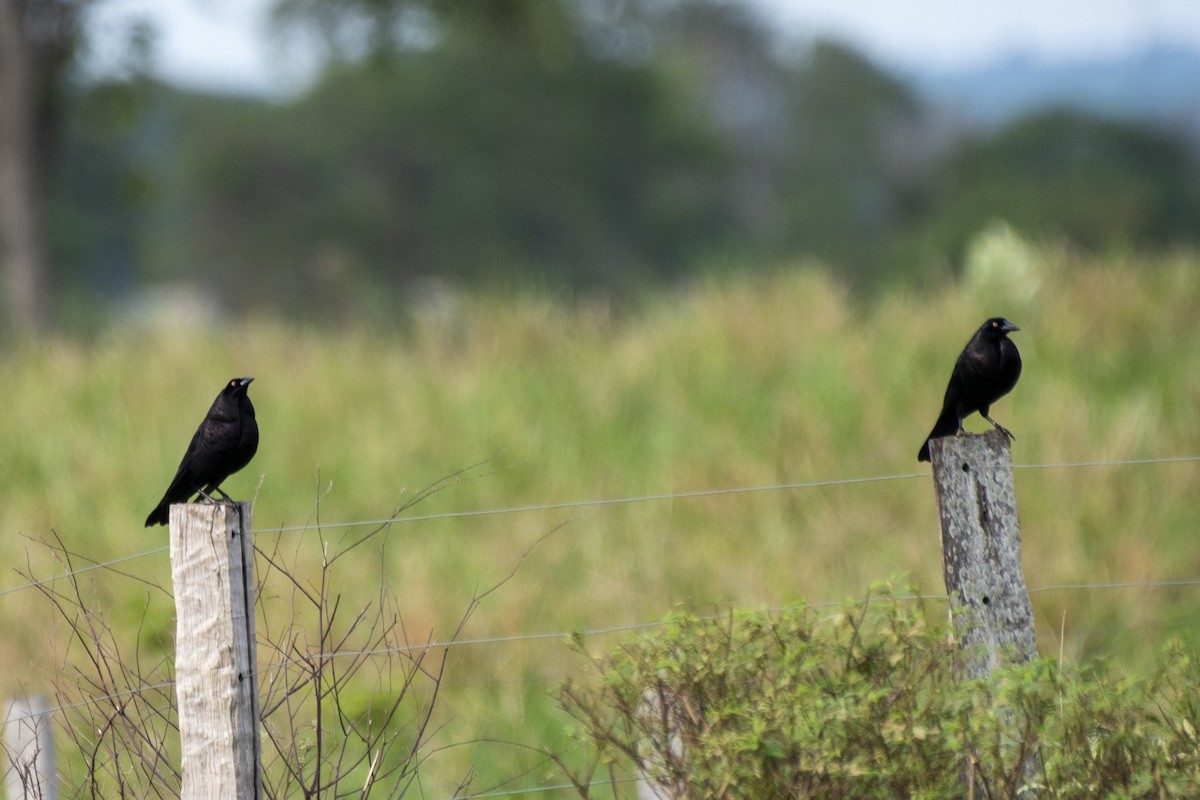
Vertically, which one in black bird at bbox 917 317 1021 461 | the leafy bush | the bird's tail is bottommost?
the leafy bush

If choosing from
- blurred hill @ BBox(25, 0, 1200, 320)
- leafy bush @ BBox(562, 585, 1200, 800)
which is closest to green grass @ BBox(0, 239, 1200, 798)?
leafy bush @ BBox(562, 585, 1200, 800)

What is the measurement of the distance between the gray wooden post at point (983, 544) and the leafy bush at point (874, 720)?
4.4 inches

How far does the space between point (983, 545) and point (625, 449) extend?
585cm

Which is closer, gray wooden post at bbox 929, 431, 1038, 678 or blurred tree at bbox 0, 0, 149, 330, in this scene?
gray wooden post at bbox 929, 431, 1038, 678

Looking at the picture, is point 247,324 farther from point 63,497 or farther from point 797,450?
point 797,450

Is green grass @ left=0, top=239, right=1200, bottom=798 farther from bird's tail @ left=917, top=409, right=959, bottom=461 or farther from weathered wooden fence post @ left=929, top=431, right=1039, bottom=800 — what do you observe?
weathered wooden fence post @ left=929, top=431, right=1039, bottom=800

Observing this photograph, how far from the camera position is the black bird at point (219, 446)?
11.8 ft

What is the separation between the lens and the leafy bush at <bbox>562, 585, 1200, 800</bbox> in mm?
3246

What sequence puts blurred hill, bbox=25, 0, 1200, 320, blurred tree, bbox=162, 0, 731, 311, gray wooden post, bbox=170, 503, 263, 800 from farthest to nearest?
blurred tree, bbox=162, 0, 731, 311 → blurred hill, bbox=25, 0, 1200, 320 → gray wooden post, bbox=170, 503, 263, 800

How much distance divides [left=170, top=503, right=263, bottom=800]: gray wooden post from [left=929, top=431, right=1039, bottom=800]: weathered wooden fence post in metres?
1.69

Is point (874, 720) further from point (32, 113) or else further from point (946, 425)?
point (32, 113)

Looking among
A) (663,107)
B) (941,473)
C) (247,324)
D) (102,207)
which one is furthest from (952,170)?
(941,473)

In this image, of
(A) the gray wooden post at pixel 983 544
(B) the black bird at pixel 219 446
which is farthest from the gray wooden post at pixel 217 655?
(A) the gray wooden post at pixel 983 544

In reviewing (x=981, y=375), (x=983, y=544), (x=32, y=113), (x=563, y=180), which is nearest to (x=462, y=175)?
(x=563, y=180)
